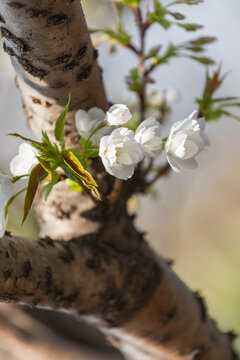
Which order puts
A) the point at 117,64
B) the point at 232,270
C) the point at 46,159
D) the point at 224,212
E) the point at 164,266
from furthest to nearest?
1. the point at 224,212
2. the point at 232,270
3. the point at 117,64
4. the point at 164,266
5. the point at 46,159

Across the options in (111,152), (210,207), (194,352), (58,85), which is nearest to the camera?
(111,152)

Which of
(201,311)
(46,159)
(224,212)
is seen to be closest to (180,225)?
(224,212)

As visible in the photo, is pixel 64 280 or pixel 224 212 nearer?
pixel 64 280

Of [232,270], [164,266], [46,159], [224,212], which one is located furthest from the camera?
[224,212]

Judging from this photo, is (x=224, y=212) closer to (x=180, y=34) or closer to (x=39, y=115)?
(x=180, y=34)

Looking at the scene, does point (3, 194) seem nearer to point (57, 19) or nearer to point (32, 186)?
point (32, 186)

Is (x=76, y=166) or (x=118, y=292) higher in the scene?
(x=76, y=166)

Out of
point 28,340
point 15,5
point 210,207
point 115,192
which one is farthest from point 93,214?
point 210,207
